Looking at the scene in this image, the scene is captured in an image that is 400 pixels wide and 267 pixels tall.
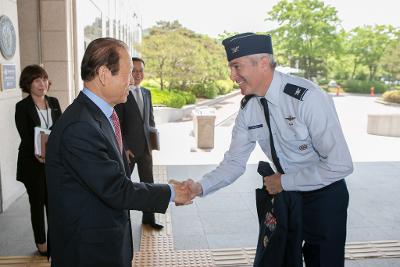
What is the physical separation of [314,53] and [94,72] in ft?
132

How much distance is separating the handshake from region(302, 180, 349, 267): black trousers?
30.8 inches

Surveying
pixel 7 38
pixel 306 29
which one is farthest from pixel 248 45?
pixel 306 29

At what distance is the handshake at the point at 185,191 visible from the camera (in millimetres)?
2477

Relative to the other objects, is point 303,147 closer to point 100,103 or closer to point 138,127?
point 100,103

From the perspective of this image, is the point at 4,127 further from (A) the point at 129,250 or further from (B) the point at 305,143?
(B) the point at 305,143

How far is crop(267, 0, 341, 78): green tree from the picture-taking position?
39094mm

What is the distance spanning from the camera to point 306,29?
39.4 m

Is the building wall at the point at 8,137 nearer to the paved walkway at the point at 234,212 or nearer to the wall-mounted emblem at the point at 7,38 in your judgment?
the wall-mounted emblem at the point at 7,38

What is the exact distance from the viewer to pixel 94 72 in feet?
6.45

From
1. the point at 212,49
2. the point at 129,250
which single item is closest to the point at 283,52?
the point at 212,49

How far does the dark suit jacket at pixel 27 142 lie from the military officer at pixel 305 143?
97.8 inches

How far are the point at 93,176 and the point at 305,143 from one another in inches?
54.1

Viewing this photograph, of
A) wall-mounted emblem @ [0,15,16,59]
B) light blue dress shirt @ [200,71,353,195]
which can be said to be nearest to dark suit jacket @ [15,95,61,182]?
wall-mounted emblem @ [0,15,16,59]

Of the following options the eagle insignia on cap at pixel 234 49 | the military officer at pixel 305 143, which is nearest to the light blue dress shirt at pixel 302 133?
the military officer at pixel 305 143
